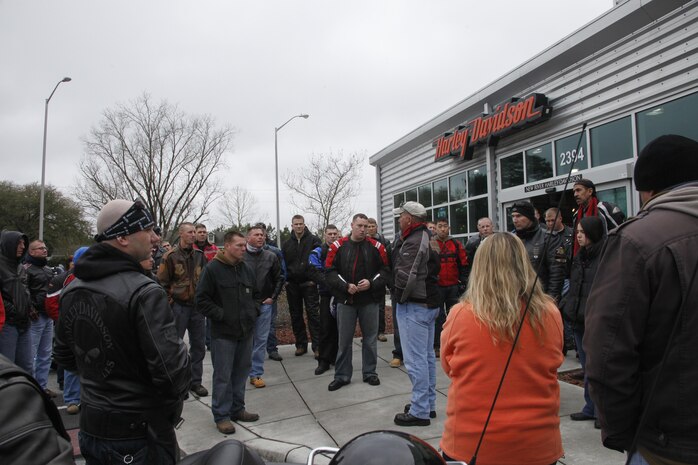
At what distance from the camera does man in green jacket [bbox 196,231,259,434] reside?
15.9 feet

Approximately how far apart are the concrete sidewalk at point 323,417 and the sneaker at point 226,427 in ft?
0.18

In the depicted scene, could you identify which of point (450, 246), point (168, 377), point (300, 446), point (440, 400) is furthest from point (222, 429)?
point (450, 246)

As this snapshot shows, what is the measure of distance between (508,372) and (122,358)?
1910 mm

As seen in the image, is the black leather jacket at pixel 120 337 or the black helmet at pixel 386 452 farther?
the black leather jacket at pixel 120 337

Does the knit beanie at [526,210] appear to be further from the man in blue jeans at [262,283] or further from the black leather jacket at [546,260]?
the man in blue jeans at [262,283]

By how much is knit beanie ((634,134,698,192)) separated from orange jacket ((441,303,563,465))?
30.6 inches

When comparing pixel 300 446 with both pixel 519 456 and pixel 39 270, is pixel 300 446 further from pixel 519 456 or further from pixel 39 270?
pixel 39 270

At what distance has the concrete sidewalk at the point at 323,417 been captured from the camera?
4188mm

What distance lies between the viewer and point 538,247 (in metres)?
5.54

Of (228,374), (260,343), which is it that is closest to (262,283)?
(260,343)

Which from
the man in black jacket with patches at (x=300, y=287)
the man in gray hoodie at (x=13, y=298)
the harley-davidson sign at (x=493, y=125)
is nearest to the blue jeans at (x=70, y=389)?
the man in gray hoodie at (x=13, y=298)

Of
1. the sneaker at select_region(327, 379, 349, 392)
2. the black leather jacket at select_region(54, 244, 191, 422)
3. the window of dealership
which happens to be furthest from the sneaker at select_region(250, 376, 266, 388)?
the window of dealership

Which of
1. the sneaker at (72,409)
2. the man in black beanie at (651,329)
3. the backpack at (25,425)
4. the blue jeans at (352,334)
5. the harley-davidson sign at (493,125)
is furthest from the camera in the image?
the harley-davidson sign at (493,125)

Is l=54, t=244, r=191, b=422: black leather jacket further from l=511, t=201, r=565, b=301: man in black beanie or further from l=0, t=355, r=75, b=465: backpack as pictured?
l=511, t=201, r=565, b=301: man in black beanie
